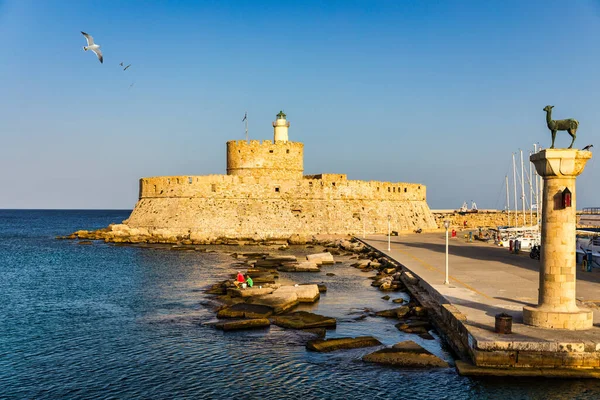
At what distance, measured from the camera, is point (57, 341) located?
46.2 feet

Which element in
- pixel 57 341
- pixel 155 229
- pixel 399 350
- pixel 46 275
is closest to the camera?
pixel 399 350

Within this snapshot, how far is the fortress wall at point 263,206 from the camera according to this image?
44.1 meters

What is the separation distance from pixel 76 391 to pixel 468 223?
5678 cm

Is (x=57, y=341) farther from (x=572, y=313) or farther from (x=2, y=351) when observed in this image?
(x=572, y=313)

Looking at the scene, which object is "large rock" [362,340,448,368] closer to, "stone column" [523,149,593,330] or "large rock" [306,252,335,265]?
"stone column" [523,149,593,330]

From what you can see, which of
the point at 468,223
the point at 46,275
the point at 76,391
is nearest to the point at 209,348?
the point at 76,391

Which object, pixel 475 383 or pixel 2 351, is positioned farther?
pixel 2 351

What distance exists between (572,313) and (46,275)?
2296 cm

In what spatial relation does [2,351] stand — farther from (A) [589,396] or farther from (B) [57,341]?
(A) [589,396]

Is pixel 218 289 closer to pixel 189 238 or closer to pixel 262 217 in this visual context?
pixel 189 238

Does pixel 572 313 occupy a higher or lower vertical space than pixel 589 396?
higher

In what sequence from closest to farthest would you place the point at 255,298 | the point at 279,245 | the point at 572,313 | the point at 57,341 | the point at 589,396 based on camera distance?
1. the point at 589,396
2. the point at 572,313
3. the point at 57,341
4. the point at 255,298
5. the point at 279,245

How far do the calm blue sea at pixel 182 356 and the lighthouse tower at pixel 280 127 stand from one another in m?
27.5

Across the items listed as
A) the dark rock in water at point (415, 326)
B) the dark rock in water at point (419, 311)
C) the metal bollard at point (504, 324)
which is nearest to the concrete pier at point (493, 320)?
the metal bollard at point (504, 324)
